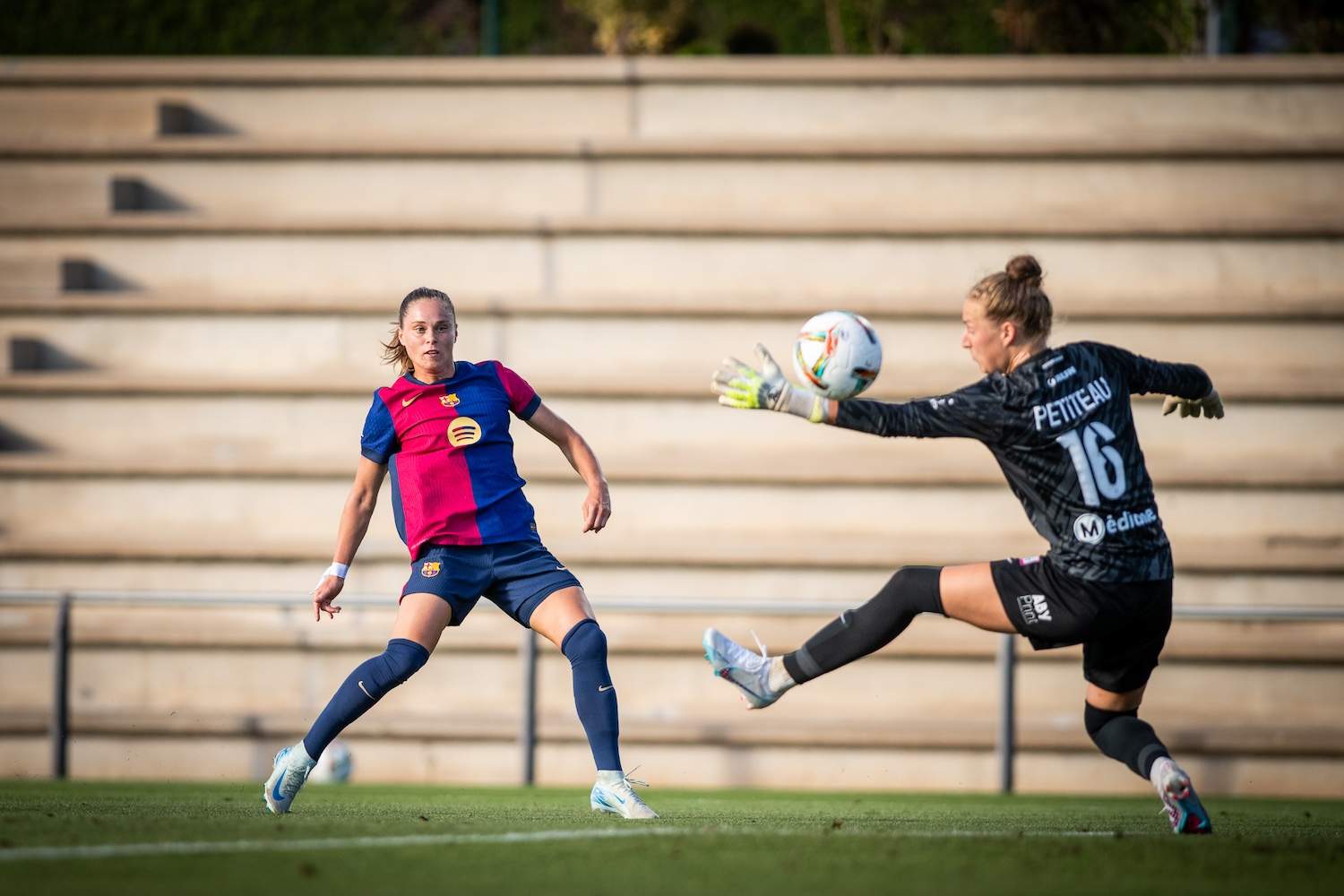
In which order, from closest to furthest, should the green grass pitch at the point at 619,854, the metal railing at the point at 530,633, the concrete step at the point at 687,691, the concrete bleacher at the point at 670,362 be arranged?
the green grass pitch at the point at 619,854, the metal railing at the point at 530,633, the concrete step at the point at 687,691, the concrete bleacher at the point at 670,362

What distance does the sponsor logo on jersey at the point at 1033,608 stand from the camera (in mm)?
5012

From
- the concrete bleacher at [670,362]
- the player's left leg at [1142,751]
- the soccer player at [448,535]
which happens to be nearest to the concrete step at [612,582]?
the concrete bleacher at [670,362]

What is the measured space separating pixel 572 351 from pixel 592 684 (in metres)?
6.42

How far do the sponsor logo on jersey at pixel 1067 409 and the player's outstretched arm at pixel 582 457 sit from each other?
1554 mm

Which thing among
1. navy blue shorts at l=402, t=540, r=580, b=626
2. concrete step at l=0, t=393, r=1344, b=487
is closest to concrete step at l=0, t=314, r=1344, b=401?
concrete step at l=0, t=393, r=1344, b=487

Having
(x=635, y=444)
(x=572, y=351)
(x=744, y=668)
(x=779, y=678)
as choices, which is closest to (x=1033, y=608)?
(x=779, y=678)

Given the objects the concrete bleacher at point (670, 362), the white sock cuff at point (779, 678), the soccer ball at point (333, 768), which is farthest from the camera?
the concrete bleacher at point (670, 362)

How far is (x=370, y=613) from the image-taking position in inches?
433

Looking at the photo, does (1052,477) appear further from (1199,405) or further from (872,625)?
(1199,405)

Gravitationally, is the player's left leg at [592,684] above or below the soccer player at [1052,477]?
below

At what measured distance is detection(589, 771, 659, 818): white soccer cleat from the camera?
512 cm

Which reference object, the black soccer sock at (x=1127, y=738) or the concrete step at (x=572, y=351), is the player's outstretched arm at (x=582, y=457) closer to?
the black soccer sock at (x=1127, y=738)

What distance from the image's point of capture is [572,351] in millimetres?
11500

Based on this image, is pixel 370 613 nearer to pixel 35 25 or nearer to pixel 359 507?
pixel 359 507
